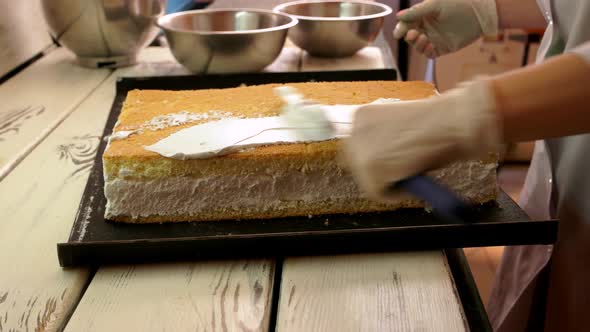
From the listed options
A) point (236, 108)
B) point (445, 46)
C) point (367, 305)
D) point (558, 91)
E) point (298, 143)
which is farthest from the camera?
point (445, 46)

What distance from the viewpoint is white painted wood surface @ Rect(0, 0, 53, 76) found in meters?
1.44

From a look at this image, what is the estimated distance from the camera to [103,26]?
1.45 meters

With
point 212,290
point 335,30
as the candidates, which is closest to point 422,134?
point 212,290

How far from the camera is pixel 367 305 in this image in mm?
678

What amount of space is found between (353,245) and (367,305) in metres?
0.10

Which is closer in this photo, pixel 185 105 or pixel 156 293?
pixel 156 293

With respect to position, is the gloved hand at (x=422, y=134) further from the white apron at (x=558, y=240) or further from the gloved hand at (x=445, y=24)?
the gloved hand at (x=445, y=24)

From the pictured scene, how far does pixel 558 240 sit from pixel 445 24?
530mm

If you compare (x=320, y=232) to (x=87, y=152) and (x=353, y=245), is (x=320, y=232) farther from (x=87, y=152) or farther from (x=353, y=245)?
(x=87, y=152)

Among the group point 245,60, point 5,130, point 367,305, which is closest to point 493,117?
point 367,305

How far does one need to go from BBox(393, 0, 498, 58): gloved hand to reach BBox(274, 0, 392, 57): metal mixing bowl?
0.18 metres

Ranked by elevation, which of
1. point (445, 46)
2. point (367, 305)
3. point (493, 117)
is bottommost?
point (367, 305)

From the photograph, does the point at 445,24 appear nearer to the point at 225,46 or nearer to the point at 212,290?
the point at 225,46

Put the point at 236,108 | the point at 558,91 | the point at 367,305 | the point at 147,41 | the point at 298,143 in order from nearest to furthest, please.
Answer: the point at 558,91
the point at 367,305
the point at 298,143
the point at 236,108
the point at 147,41
